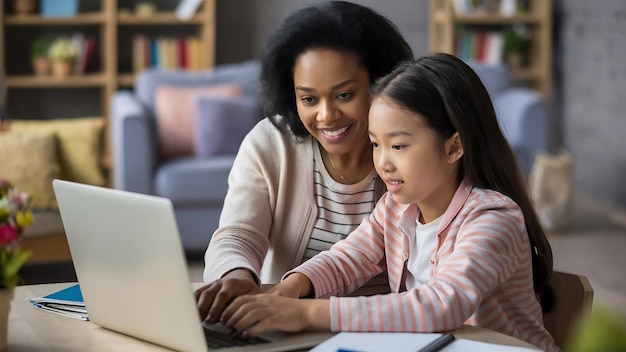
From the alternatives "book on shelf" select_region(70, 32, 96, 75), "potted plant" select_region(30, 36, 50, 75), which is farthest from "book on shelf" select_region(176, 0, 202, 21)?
"potted plant" select_region(30, 36, 50, 75)

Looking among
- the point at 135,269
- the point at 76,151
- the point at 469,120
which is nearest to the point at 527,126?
the point at 76,151

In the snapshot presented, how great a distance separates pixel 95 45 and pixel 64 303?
192 inches

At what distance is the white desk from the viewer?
133 cm

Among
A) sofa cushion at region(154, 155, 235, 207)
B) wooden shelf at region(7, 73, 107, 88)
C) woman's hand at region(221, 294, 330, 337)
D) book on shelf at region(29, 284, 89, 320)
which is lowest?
sofa cushion at region(154, 155, 235, 207)

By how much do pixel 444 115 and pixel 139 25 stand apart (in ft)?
16.5

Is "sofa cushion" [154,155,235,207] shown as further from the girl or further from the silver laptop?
the silver laptop

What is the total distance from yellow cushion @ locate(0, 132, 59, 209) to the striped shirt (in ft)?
7.79

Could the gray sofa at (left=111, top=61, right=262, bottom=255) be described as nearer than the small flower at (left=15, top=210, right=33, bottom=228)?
No

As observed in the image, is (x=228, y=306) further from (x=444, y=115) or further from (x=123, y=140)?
(x=123, y=140)

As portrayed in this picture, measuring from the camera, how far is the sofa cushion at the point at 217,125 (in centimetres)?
460

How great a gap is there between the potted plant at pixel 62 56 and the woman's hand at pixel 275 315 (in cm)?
472

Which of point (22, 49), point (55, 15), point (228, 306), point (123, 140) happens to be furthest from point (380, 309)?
point (22, 49)

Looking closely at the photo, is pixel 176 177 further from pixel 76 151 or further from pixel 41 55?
pixel 41 55

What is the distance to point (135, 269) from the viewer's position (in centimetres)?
128
